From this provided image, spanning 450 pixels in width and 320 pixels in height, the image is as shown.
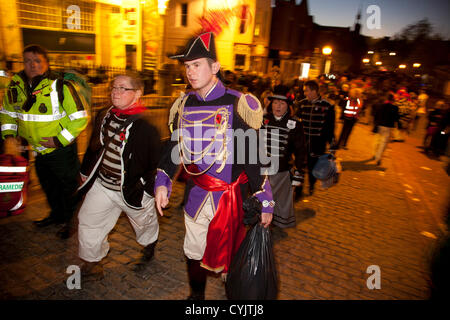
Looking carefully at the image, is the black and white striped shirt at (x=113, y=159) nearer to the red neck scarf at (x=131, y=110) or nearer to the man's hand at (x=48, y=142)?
the red neck scarf at (x=131, y=110)

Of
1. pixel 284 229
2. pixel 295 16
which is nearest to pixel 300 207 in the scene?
pixel 284 229

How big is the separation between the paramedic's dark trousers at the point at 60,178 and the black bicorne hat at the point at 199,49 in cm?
231

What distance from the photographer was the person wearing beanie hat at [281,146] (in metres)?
4.34

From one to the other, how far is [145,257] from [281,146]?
241 centimetres

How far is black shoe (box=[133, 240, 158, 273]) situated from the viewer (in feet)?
11.4

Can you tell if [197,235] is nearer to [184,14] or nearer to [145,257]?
[145,257]

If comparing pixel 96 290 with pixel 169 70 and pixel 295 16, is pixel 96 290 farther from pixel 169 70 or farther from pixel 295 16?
pixel 295 16

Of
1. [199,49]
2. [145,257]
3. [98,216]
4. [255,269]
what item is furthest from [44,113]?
[255,269]

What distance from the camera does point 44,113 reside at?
11.5ft

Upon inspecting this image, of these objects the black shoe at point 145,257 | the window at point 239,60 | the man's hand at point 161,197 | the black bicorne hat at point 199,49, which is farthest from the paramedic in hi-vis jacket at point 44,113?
the window at point 239,60

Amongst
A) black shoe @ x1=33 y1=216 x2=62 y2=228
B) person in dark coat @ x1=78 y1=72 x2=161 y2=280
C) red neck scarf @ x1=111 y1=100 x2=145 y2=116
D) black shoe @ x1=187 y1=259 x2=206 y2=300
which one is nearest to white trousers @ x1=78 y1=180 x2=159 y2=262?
person in dark coat @ x1=78 y1=72 x2=161 y2=280

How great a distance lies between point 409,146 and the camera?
1224 centimetres

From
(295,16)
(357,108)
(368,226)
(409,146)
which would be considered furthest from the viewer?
(295,16)
